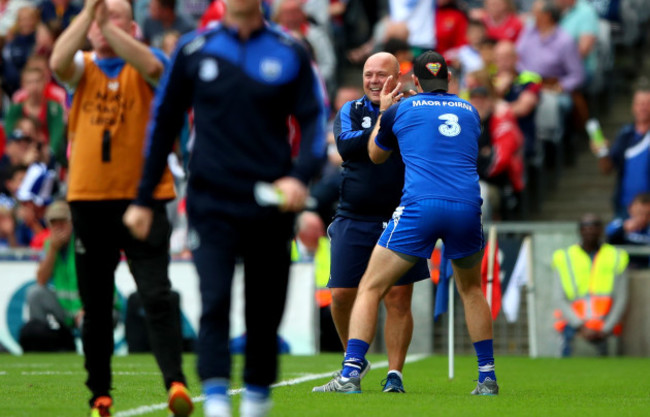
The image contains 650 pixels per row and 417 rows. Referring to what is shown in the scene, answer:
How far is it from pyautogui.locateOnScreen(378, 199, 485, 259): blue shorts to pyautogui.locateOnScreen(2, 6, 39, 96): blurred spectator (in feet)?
43.5

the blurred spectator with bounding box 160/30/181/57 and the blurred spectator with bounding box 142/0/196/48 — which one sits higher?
the blurred spectator with bounding box 142/0/196/48

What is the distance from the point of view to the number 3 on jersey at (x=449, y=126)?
870cm

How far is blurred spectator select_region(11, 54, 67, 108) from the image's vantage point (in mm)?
18984

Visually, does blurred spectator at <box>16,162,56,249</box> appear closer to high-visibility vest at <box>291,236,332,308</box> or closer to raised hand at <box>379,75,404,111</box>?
high-visibility vest at <box>291,236,332,308</box>

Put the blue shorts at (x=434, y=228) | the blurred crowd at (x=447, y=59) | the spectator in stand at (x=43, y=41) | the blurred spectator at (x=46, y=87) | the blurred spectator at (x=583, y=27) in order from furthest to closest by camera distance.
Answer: the spectator in stand at (x=43, y=41) < the blurred spectator at (x=46, y=87) < the blurred spectator at (x=583, y=27) < the blurred crowd at (x=447, y=59) < the blue shorts at (x=434, y=228)

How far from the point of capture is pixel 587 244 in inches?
593

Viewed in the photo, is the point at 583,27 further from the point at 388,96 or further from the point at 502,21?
the point at 388,96

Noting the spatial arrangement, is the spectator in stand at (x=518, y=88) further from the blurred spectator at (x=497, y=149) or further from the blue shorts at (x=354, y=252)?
the blue shorts at (x=354, y=252)

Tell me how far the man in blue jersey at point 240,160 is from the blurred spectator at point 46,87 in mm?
13014

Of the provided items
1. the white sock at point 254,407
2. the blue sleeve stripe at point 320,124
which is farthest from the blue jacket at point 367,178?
the white sock at point 254,407

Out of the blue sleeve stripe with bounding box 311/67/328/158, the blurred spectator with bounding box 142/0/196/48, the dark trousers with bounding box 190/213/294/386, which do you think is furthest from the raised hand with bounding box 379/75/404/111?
the blurred spectator with bounding box 142/0/196/48

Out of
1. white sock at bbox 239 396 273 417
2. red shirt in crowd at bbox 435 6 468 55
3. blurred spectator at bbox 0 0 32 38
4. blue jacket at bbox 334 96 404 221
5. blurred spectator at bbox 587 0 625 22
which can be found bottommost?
white sock at bbox 239 396 273 417

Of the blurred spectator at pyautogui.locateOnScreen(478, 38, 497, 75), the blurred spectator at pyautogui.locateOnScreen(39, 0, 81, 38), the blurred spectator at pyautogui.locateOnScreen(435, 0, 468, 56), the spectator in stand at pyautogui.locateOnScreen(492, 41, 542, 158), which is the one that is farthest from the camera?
the blurred spectator at pyautogui.locateOnScreen(39, 0, 81, 38)

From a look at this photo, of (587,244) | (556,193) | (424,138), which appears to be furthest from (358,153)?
(556,193)
